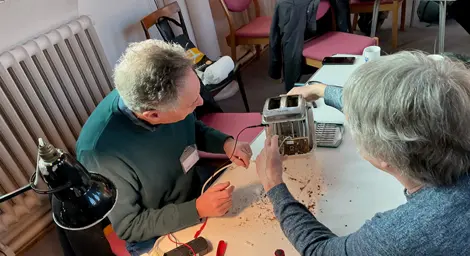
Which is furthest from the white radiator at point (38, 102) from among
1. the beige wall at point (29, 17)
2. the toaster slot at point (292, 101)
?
the toaster slot at point (292, 101)

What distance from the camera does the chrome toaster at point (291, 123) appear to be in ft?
4.19

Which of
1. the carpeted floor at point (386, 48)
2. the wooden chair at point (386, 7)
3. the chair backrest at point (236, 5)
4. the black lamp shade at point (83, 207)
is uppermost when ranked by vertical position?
the black lamp shade at point (83, 207)

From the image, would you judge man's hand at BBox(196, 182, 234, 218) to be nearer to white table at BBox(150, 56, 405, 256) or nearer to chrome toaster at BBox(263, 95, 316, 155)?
white table at BBox(150, 56, 405, 256)

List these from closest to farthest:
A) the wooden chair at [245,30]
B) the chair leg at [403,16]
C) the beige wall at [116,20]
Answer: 1. the beige wall at [116,20]
2. the wooden chair at [245,30]
3. the chair leg at [403,16]

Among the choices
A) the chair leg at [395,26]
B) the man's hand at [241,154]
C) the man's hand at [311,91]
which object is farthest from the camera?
the chair leg at [395,26]

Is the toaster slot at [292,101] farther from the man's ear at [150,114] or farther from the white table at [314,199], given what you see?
the man's ear at [150,114]

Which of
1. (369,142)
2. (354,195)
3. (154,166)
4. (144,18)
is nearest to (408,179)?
(369,142)

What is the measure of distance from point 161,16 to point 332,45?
1209 mm

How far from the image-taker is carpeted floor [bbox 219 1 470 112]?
332 cm

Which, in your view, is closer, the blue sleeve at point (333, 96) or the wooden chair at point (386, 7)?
the blue sleeve at point (333, 96)

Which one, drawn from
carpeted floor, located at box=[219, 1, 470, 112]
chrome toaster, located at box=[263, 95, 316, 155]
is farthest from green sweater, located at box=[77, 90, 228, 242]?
carpeted floor, located at box=[219, 1, 470, 112]

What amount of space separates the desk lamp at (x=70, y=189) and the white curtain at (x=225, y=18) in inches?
120

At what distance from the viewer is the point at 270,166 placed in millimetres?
1173

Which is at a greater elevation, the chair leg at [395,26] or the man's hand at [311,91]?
the man's hand at [311,91]
